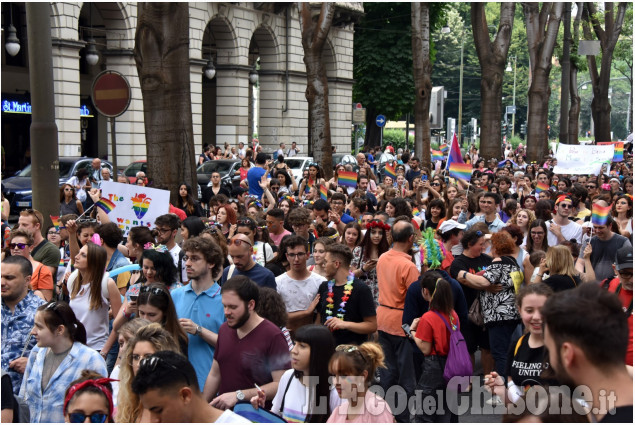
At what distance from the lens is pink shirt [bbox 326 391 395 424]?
473cm

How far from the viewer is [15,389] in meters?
5.80

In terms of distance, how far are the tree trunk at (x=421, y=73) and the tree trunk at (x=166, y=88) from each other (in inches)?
587

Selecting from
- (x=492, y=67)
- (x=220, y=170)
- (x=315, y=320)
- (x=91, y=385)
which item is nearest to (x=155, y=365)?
(x=91, y=385)

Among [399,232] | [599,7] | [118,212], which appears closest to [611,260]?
[399,232]

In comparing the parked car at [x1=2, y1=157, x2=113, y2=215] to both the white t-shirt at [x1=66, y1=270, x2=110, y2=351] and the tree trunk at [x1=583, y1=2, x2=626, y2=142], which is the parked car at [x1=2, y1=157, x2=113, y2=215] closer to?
the white t-shirt at [x1=66, y1=270, x2=110, y2=351]

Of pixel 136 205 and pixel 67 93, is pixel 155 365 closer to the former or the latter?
pixel 136 205

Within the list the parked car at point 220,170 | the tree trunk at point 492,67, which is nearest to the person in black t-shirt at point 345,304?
the parked car at point 220,170

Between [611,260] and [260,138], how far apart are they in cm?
3336

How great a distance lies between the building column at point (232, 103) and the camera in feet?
121

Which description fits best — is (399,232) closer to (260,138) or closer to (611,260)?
(611,260)

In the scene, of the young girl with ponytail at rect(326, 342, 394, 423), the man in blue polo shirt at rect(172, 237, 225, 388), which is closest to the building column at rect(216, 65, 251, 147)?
the man in blue polo shirt at rect(172, 237, 225, 388)

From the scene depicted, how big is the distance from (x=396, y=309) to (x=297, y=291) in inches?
40.1

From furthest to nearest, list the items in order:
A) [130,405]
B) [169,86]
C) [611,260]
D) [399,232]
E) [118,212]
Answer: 1. [169,86]
2. [118,212]
3. [611,260]
4. [399,232]
5. [130,405]

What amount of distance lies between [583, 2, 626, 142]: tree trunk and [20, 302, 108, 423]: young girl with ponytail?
3783cm
